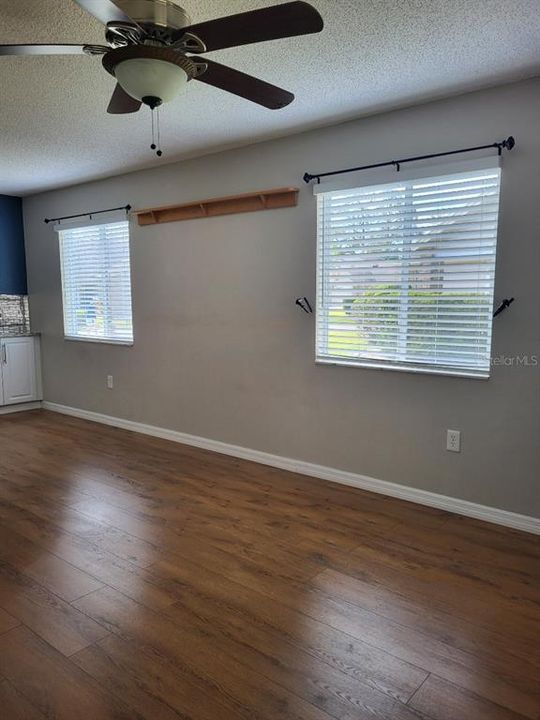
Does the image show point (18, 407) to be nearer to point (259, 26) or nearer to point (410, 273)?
point (410, 273)

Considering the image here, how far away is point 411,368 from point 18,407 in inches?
181

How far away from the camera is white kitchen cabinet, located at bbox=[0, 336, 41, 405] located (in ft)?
18.1

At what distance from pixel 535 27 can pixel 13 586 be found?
10.7 feet

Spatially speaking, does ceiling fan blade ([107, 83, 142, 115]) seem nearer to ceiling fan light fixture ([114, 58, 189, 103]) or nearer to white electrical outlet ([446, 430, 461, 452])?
ceiling fan light fixture ([114, 58, 189, 103])

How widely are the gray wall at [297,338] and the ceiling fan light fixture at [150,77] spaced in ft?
5.90

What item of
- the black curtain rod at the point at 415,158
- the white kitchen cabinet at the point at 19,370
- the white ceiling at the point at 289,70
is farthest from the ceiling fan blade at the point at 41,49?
the white kitchen cabinet at the point at 19,370

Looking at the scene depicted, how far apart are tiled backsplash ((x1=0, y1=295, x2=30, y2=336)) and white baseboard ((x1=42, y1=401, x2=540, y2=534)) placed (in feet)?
5.39

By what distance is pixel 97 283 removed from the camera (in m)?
5.02

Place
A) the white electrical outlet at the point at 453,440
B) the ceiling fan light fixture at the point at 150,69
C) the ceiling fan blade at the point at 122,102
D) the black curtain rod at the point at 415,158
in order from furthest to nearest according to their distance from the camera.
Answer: the white electrical outlet at the point at 453,440
the black curtain rod at the point at 415,158
the ceiling fan blade at the point at 122,102
the ceiling fan light fixture at the point at 150,69

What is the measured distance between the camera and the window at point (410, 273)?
2803 millimetres

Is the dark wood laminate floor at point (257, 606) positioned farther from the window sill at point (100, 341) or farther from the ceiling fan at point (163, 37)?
the ceiling fan at point (163, 37)

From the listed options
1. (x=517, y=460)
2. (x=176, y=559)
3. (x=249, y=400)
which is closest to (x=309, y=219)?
(x=249, y=400)

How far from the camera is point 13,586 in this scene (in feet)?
7.29

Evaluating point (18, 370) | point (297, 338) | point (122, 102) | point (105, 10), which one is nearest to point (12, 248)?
point (18, 370)
